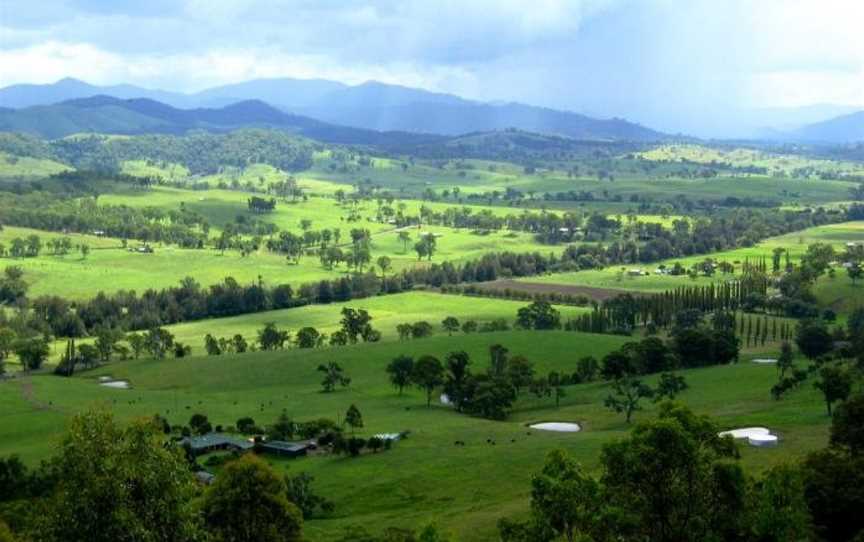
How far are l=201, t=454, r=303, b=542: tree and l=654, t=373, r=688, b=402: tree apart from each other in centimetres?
5987

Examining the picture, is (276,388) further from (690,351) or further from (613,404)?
(690,351)

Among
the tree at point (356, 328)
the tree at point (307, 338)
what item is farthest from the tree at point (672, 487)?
the tree at point (356, 328)

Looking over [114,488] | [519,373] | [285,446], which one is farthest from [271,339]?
[114,488]

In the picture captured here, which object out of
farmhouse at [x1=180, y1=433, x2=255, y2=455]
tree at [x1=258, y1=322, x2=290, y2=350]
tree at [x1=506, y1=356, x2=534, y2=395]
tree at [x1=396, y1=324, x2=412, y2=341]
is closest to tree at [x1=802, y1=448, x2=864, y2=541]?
farmhouse at [x1=180, y1=433, x2=255, y2=455]

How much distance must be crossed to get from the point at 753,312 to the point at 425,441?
106m

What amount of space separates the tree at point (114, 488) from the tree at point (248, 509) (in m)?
13.2

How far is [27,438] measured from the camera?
102 m

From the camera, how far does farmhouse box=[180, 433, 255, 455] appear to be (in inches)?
3573

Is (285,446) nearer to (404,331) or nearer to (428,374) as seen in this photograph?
(428,374)

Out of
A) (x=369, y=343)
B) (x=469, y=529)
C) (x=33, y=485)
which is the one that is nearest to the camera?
(x=469, y=529)

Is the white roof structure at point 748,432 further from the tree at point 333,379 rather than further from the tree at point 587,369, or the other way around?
the tree at point 333,379

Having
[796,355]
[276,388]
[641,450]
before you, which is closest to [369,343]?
[276,388]

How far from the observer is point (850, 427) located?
56188 mm

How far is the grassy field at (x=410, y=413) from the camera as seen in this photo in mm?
70875
